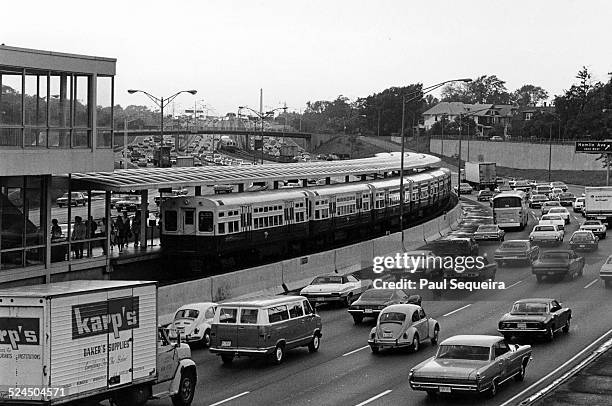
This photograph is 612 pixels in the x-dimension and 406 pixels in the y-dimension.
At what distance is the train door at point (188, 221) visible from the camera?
144 feet

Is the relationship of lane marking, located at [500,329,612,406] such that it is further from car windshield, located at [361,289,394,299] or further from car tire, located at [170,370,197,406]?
car windshield, located at [361,289,394,299]

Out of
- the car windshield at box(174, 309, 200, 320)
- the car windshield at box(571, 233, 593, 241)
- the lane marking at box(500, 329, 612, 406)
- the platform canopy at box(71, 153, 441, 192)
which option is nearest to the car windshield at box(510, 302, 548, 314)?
the lane marking at box(500, 329, 612, 406)

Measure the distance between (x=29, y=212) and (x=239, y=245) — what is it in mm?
14571

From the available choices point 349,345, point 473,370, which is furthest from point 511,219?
point 473,370

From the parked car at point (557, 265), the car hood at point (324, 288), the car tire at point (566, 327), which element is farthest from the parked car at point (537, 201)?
the car tire at point (566, 327)

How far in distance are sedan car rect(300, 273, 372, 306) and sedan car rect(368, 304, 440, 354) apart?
30.5 ft

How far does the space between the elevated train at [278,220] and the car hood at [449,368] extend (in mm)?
22190

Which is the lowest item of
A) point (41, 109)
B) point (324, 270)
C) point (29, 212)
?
point (324, 270)

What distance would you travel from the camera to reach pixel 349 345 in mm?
30188

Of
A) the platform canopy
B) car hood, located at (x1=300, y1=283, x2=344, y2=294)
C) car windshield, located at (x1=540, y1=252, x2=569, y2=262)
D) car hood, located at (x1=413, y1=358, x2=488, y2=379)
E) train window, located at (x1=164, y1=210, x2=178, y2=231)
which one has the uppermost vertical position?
the platform canopy

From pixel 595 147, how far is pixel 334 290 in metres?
78.8

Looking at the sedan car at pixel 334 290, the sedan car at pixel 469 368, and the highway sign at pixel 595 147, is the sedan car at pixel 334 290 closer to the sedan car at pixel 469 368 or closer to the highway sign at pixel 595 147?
the sedan car at pixel 469 368

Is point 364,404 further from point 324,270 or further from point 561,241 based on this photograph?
point 561,241

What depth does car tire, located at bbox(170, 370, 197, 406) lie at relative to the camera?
21891 millimetres
